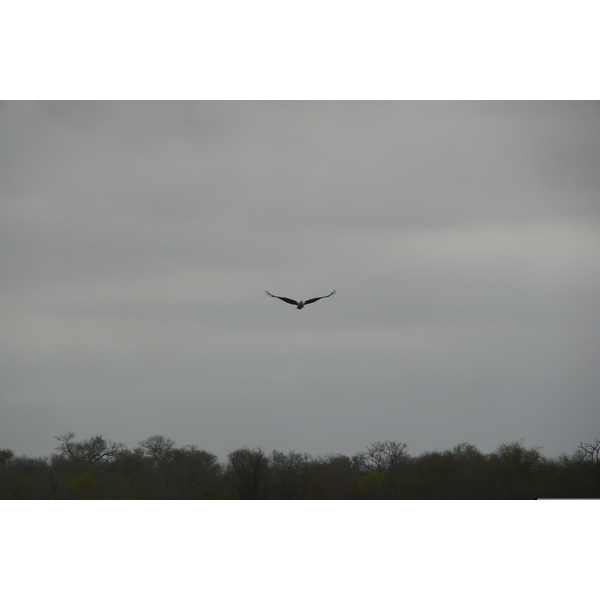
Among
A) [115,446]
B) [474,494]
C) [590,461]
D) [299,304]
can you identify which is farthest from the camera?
[115,446]

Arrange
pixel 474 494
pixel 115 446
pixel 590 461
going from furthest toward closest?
1. pixel 115 446
2. pixel 590 461
3. pixel 474 494

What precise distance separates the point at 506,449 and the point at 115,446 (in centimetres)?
2212

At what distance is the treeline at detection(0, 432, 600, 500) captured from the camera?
57.3 metres

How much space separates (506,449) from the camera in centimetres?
6328

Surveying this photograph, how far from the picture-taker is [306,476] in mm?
59438

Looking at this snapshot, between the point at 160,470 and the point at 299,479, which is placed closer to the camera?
the point at 299,479

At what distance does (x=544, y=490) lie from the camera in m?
57.8

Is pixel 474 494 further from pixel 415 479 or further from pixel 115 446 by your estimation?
pixel 115 446

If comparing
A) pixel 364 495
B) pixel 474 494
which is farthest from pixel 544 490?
pixel 364 495

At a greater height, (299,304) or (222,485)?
(299,304)

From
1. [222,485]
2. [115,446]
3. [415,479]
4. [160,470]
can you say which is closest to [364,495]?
[415,479]

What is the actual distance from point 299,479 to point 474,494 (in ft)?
28.8

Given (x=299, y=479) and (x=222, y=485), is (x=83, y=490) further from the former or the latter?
(x=299, y=479)

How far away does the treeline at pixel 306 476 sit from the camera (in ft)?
188
